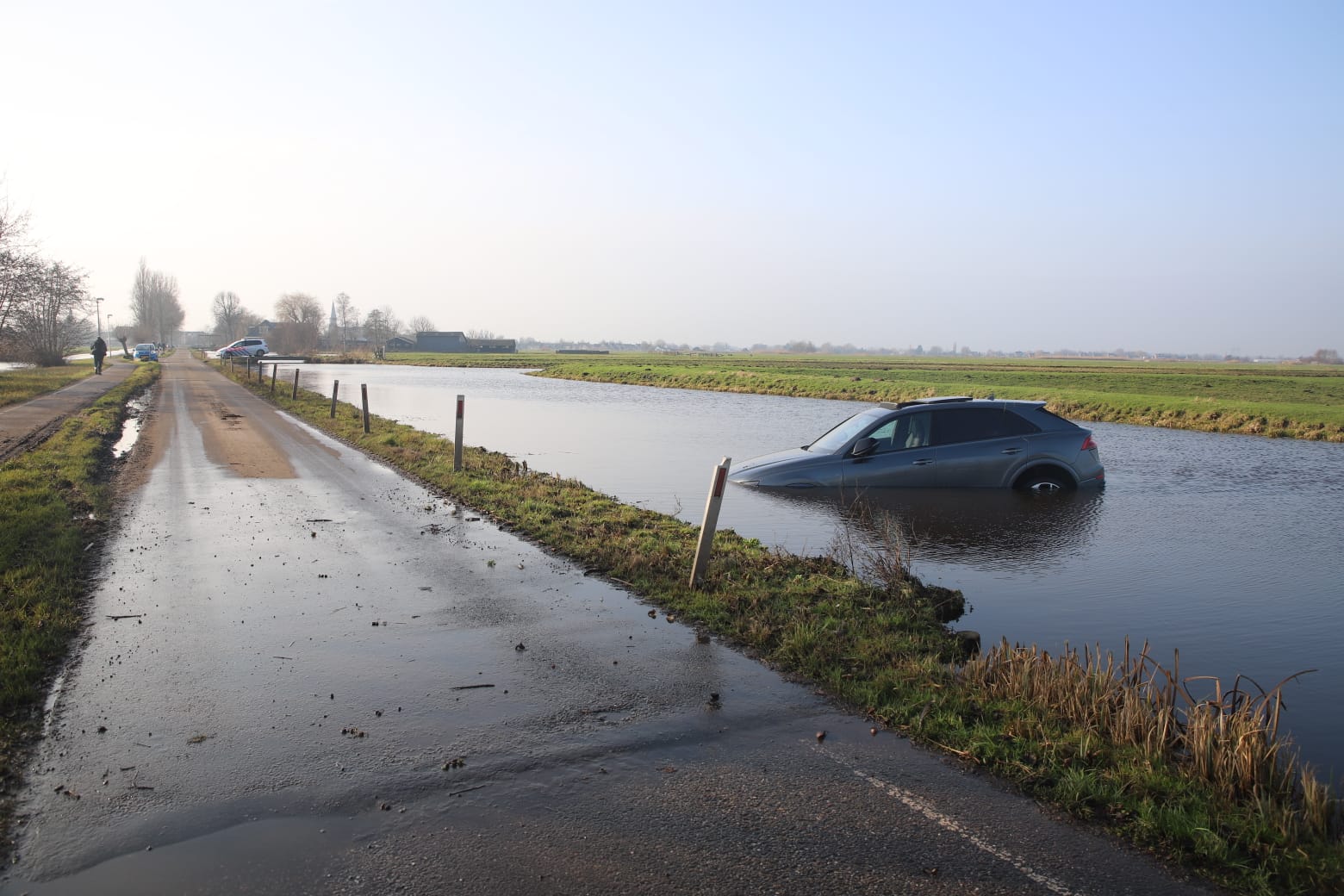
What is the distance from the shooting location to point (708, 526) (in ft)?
25.3

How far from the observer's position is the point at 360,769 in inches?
173

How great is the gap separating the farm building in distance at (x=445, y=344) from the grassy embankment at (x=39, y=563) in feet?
505

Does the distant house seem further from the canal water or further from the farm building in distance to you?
the canal water

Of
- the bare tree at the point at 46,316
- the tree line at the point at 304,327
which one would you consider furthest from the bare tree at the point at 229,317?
the bare tree at the point at 46,316

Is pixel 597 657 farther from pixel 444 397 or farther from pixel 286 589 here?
pixel 444 397

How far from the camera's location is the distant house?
552 feet

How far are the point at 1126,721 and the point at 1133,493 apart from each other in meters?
11.1

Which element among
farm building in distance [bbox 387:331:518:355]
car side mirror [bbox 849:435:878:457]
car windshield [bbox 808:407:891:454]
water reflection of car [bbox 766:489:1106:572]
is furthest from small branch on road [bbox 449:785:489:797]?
farm building in distance [bbox 387:331:518:355]

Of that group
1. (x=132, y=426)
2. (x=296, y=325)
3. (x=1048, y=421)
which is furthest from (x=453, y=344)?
(x=1048, y=421)

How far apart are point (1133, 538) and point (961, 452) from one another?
2637 millimetres

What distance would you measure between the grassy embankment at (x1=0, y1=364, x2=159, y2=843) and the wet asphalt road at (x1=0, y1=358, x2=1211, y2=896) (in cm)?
18

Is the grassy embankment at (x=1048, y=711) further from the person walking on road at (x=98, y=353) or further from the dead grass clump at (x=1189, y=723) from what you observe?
the person walking on road at (x=98, y=353)

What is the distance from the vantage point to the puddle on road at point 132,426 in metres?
18.0

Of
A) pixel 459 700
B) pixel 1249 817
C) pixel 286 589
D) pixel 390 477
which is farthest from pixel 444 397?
pixel 1249 817
